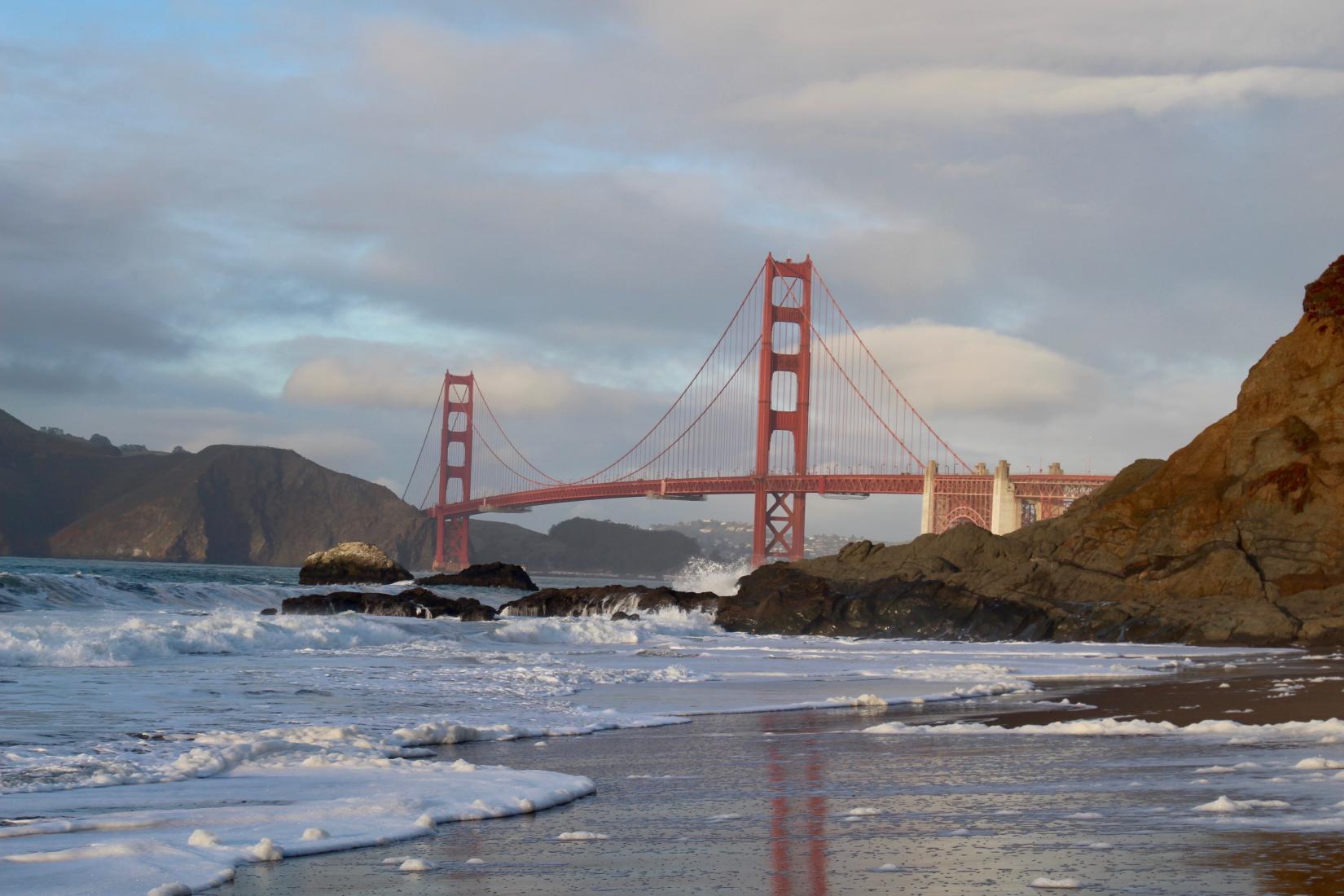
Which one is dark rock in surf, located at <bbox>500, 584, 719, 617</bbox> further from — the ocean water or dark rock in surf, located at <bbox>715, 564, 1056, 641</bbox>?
the ocean water

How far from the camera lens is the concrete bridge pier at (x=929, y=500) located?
5484 centimetres

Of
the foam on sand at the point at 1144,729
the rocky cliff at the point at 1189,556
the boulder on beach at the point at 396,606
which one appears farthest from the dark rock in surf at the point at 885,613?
the foam on sand at the point at 1144,729

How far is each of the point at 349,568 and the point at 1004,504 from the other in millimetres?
25513

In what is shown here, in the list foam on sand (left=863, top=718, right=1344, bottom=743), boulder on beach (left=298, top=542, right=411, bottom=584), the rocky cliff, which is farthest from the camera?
boulder on beach (left=298, top=542, right=411, bottom=584)

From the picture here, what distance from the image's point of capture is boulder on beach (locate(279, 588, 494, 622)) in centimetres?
2867

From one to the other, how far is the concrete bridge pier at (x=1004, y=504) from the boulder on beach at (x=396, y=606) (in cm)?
2861

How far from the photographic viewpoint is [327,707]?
10555mm

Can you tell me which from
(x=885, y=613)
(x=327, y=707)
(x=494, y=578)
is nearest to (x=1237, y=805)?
(x=327, y=707)

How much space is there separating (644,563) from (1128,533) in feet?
348

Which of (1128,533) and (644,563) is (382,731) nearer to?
(1128,533)

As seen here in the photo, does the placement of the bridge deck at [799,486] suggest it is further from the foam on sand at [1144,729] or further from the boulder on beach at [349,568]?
the foam on sand at [1144,729]

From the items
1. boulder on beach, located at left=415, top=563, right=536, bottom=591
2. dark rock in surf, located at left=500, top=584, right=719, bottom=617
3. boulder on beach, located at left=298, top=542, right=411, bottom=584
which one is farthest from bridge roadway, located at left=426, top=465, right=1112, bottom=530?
dark rock in surf, located at left=500, top=584, right=719, bottom=617

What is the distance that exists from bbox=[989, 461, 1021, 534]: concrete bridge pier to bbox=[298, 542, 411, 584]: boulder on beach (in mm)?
23244

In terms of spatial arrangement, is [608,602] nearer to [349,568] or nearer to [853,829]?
[349,568]
